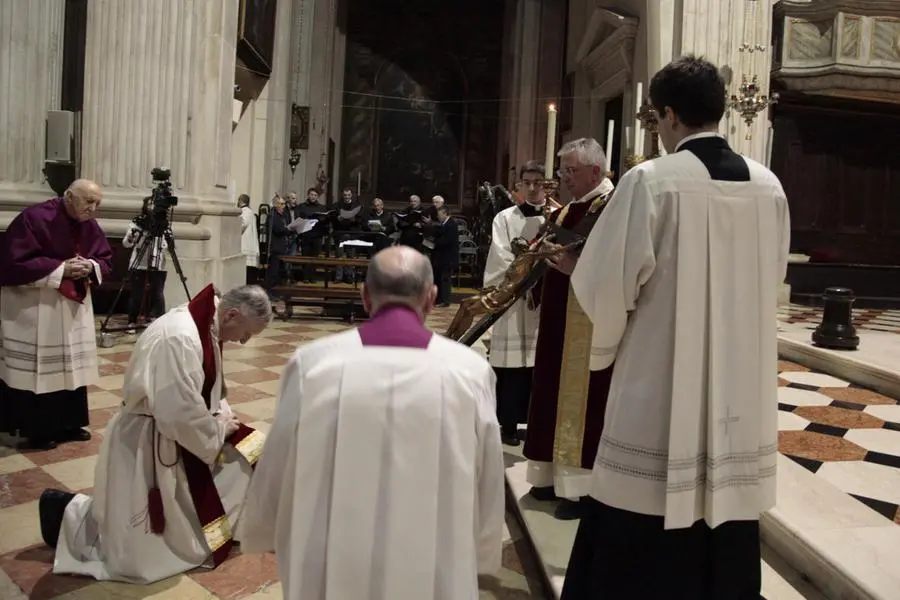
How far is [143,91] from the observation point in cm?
785

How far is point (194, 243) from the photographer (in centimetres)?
805

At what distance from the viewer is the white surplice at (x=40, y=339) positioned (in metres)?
3.97

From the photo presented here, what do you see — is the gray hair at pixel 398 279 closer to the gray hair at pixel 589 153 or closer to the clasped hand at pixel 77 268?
the gray hair at pixel 589 153

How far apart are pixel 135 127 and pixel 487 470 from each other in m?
7.38

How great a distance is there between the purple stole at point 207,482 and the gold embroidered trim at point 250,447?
175mm

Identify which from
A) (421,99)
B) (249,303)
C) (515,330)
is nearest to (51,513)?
(249,303)

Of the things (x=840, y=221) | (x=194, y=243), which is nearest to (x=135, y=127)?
(x=194, y=243)

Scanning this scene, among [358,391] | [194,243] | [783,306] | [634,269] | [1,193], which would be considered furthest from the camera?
[783,306]

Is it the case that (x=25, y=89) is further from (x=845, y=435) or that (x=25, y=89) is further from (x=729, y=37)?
(x=729, y=37)

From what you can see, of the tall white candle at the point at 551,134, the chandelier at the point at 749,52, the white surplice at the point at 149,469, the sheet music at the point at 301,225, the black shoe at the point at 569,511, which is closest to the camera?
the white surplice at the point at 149,469

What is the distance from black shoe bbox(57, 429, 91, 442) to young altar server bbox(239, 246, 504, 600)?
308 cm

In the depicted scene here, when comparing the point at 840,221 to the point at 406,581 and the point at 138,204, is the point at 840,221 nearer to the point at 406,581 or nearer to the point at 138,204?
the point at 138,204

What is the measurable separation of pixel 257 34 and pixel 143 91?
4011 millimetres

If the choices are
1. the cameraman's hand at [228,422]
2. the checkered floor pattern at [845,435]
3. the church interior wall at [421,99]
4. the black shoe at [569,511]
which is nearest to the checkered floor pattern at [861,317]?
the checkered floor pattern at [845,435]
